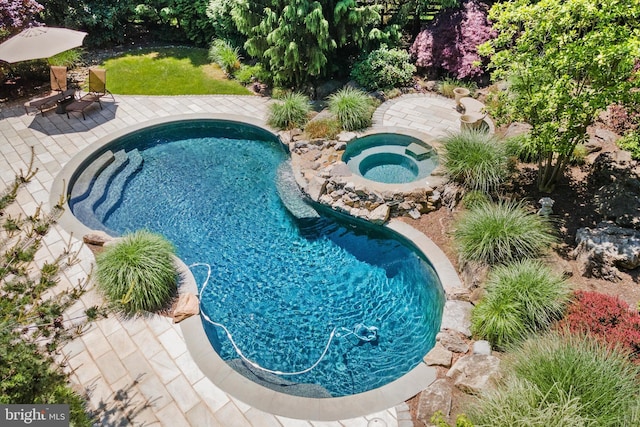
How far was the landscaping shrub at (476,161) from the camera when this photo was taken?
911 cm

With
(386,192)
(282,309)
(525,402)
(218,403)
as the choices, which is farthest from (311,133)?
(525,402)

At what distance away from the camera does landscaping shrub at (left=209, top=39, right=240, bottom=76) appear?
51.2ft

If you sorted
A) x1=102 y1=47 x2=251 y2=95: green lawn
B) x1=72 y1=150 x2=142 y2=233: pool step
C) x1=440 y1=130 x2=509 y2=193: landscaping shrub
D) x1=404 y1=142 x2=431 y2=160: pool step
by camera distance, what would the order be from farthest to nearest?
x1=102 y1=47 x2=251 y2=95: green lawn
x1=404 y1=142 x2=431 y2=160: pool step
x1=72 y1=150 x2=142 y2=233: pool step
x1=440 y1=130 x2=509 y2=193: landscaping shrub

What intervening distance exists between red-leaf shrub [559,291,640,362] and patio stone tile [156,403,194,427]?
18.4ft

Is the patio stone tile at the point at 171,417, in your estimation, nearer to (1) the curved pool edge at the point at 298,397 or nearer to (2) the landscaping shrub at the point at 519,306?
(1) the curved pool edge at the point at 298,397

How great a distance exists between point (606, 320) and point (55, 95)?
15315mm

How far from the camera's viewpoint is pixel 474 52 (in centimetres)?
1386

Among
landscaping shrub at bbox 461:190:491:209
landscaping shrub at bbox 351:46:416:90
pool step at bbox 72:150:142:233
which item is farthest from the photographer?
landscaping shrub at bbox 351:46:416:90

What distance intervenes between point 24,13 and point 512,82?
51.2 ft

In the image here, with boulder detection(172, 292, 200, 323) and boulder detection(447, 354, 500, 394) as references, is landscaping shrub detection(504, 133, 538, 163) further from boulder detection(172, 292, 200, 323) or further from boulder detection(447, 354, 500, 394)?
boulder detection(172, 292, 200, 323)

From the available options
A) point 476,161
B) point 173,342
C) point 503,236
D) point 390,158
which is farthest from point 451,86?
point 173,342

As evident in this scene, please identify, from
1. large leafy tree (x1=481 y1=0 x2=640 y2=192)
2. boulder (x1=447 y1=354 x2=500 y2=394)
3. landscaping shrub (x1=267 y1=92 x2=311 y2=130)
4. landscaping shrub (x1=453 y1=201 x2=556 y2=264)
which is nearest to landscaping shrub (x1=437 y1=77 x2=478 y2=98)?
landscaping shrub (x1=267 y1=92 x2=311 y2=130)

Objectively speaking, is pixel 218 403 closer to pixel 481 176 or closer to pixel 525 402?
pixel 525 402

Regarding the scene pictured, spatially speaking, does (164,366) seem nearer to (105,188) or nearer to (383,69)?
(105,188)
